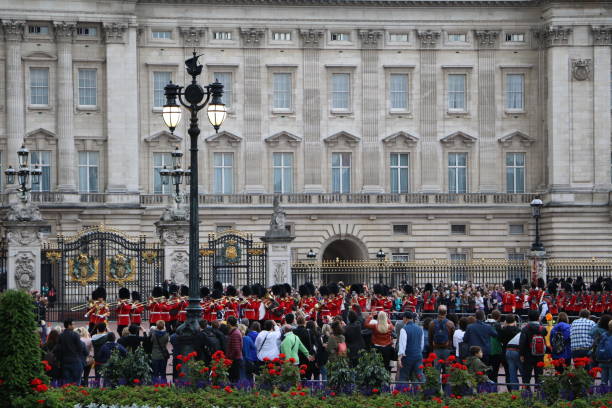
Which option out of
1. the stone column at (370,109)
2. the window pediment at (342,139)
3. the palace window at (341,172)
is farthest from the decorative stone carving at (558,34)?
the palace window at (341,172)

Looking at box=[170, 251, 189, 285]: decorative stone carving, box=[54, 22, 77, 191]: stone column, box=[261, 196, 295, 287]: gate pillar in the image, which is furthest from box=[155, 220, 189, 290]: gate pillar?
box=[54, 22, 77, 191]: stone column

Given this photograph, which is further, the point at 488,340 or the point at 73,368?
the point at 488,340

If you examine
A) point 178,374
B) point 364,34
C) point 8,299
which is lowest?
point 178,374

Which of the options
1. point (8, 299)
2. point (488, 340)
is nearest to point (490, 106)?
point (488, 340)

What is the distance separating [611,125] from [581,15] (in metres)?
5.21

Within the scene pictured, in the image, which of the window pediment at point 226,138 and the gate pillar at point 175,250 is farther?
the window pediment at point 226,138

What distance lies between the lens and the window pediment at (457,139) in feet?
216

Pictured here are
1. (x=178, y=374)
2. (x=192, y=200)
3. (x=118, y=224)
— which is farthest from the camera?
(x=118, y=224)

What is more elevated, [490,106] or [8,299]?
[490,106]

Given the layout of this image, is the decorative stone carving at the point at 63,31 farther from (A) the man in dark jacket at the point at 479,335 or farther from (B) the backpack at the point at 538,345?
(B) the backpack at the point at 538,345

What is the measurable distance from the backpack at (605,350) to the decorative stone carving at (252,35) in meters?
41.4

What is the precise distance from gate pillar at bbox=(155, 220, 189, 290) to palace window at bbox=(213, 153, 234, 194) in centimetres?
1953

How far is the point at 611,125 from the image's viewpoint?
65.2m

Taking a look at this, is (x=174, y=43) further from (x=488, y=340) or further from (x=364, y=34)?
(x=488, y=340)
